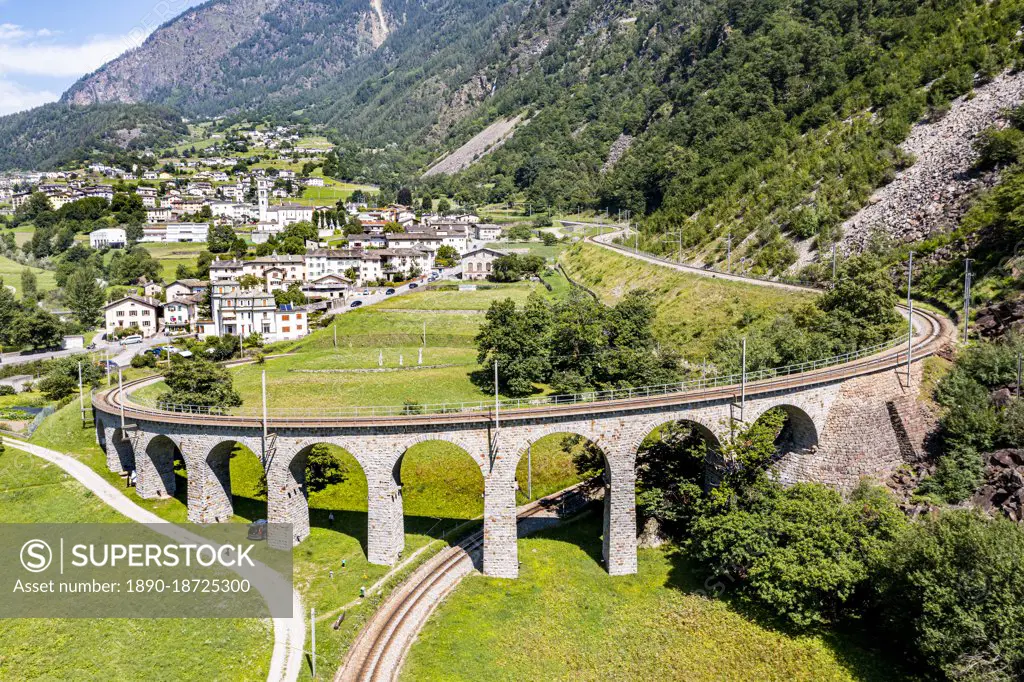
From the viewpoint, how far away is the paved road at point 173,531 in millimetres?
32719

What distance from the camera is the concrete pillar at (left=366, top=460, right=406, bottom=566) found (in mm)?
41031

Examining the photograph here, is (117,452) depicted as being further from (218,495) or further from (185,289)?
(185,289)

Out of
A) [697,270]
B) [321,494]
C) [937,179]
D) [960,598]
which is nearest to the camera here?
[960,598]

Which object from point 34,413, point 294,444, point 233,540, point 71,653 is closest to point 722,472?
point 294,444

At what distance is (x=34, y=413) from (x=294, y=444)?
52306 mm

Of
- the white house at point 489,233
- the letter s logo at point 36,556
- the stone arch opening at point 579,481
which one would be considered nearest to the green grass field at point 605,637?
the stone arch opening at point 579,481

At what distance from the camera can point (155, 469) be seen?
5016 centimetres

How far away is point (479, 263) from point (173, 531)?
101 m

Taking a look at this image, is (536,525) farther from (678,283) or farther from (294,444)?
(678,283)

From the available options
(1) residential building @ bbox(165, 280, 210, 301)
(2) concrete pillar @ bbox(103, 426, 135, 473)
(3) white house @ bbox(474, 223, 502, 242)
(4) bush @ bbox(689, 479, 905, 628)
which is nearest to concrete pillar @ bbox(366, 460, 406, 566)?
(4) bush @ bbox(689, 479, 905, 628)

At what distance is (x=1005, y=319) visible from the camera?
56.9 meters

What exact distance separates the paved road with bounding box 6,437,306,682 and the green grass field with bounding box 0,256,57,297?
358 ft

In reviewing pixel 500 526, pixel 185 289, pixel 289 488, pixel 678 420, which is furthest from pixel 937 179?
pixel 185 289

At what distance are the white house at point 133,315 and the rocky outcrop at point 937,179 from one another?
4627 inches
